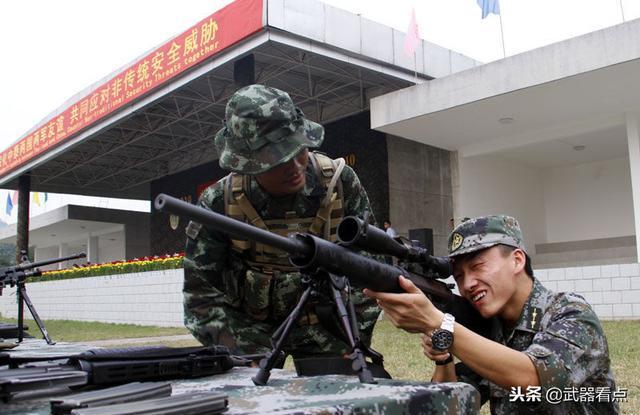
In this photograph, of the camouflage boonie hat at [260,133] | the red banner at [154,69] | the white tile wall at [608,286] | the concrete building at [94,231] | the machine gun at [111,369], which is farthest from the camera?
the concrete building at [94,231]

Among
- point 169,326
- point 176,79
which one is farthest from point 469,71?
point 169,326

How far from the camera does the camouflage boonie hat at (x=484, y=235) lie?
194cm

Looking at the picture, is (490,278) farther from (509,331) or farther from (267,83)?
(267,83)

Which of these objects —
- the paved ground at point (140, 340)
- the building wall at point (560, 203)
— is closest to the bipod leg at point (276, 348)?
the paved ground at point (140, 340)

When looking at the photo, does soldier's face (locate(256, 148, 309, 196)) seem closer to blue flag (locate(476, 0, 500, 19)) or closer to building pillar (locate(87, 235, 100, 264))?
blue flag (locate(476, 0, 500, 19))

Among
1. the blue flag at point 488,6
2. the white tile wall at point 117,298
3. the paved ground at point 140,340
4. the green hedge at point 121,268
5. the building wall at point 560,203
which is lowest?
the paved ground at point 140,340

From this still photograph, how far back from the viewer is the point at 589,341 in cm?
179

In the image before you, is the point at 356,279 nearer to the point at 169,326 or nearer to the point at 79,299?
the point at 169,326

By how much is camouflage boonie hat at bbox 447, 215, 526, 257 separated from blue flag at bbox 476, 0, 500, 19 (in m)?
11.9

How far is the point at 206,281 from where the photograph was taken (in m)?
2.54

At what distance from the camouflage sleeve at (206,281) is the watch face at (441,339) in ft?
3.49

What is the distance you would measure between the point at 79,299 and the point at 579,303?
17.5 meters

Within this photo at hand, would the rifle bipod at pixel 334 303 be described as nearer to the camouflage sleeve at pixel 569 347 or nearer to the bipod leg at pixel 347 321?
the bipod leg at pixel 347 321

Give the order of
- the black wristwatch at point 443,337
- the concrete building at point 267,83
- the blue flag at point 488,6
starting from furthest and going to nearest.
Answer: the blue flag at point 488,6 < the concrete building at point 267,83 < the black wristwatch at point 443,337
